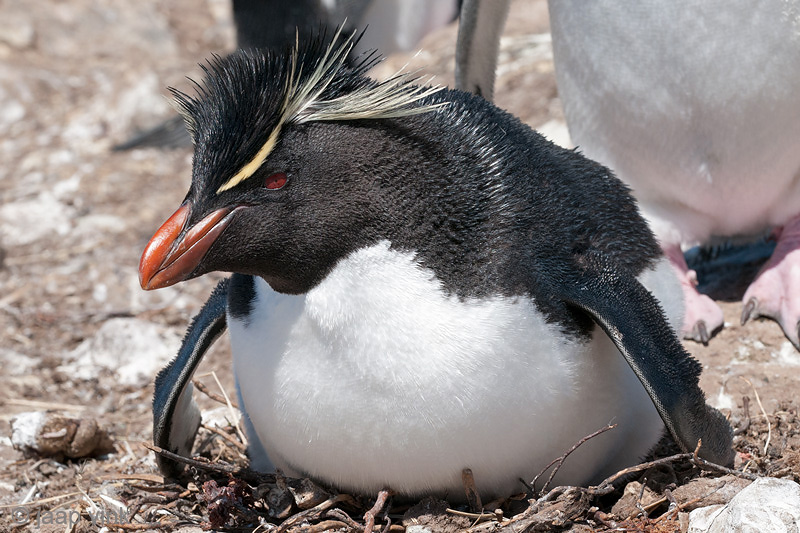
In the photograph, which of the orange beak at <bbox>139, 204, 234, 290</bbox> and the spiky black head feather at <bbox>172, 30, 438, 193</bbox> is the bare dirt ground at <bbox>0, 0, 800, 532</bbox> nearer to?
the spiky black head feather at <bbox>172, 30, 438, 193</bbox>

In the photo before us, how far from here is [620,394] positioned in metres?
2.32

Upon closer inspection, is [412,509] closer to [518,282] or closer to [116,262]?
[518,282]

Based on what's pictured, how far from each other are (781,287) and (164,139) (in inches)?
166

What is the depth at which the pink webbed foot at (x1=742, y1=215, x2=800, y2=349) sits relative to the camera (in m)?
3.25

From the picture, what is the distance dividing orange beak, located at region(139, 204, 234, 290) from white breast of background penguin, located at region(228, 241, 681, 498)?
0.79 ft

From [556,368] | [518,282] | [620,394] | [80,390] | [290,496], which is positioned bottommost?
[80,390]

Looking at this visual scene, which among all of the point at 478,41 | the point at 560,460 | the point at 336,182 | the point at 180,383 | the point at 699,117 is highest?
the point at 478,41

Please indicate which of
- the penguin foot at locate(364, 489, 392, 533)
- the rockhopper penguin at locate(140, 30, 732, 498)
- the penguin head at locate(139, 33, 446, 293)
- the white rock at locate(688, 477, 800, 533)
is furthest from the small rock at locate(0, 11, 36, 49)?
the white rock at locate(688, 477, 800, 533)

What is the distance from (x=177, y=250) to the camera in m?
2.03

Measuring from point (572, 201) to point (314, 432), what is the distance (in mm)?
821

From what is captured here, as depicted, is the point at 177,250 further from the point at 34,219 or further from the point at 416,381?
the point at 34,219

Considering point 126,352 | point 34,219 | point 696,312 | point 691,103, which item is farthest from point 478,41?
point 34,219

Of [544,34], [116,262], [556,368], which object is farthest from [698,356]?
[544,34]

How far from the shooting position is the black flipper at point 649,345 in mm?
2113
